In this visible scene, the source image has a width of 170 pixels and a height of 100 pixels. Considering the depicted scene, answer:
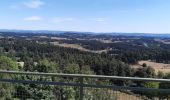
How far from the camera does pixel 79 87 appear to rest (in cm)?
495

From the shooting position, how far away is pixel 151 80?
4535 millimetres

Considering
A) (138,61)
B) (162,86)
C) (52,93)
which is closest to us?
(162,86)

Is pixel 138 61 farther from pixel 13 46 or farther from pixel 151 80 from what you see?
pixel 151 80

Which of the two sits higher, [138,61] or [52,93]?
[52,93]

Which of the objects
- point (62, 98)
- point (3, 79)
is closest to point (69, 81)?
point (62, 98)

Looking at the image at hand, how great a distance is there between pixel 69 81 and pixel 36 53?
83.1 metres

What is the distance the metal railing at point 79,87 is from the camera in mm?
4652

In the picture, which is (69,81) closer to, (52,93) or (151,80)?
(52,93)

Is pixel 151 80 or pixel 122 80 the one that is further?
pixel 122 80

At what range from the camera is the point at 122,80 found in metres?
4.89

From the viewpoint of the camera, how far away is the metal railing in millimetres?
4652

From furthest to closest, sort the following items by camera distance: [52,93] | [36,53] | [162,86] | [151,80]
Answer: [36,53]
[52,93]
[162,86]
[151,80]

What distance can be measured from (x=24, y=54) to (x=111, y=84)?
8437 cm

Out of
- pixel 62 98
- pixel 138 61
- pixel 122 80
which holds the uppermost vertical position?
pixel 122 80
